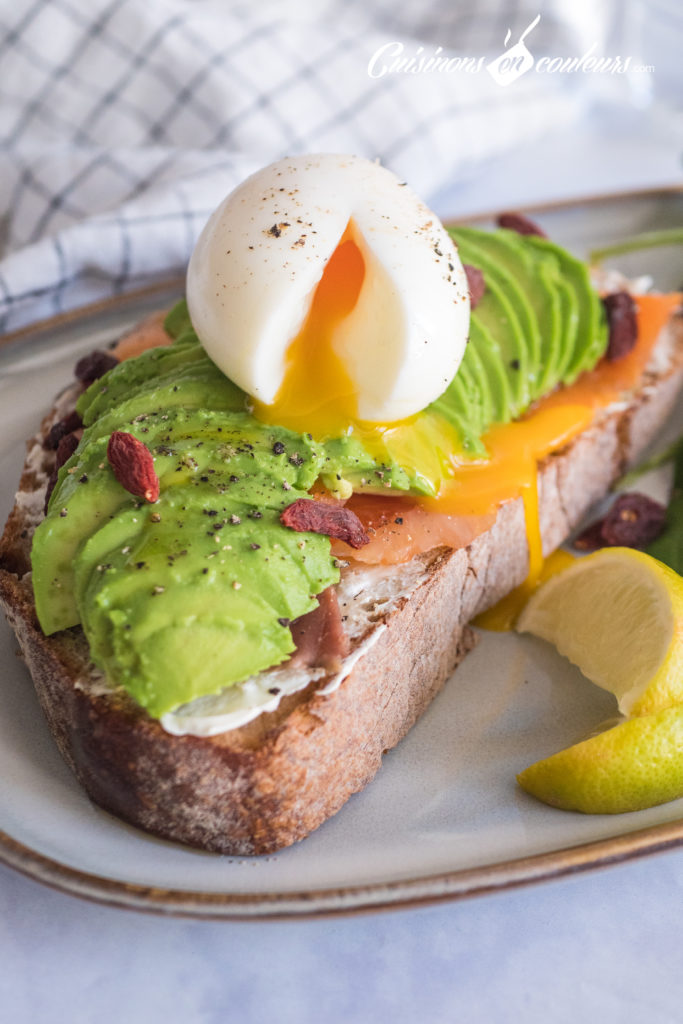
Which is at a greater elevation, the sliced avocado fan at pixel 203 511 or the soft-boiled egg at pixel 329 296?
the soft-boiled egg at pixel 329 296

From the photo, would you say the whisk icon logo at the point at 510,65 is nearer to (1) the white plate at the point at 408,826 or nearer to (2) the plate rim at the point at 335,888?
(1) the white plate at the point at 408,826

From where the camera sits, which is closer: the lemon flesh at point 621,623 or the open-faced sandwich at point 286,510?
the open-faced sandwich at point 286,510

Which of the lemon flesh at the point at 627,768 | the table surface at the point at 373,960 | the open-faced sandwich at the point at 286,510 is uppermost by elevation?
the open-faced sandwich at the point at 286,510

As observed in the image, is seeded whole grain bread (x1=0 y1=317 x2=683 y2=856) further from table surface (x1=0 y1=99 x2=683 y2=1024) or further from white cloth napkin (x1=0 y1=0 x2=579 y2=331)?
white cloth napkin (x1=0 y1=0 x2=579 y2=331)

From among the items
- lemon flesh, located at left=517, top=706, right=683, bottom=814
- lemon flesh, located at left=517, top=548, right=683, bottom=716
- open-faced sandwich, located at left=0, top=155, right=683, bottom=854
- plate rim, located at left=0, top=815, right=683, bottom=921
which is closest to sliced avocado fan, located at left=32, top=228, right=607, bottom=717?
open-faced sandwich, located at left=0, top=155, right=683, bottom=854

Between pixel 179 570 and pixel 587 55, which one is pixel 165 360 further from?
pixel 587 55

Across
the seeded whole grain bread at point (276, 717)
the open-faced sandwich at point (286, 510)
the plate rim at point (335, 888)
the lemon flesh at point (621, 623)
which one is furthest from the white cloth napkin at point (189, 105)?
the plate rim at point (335, 888)

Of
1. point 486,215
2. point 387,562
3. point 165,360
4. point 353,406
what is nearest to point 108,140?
point 486,215
